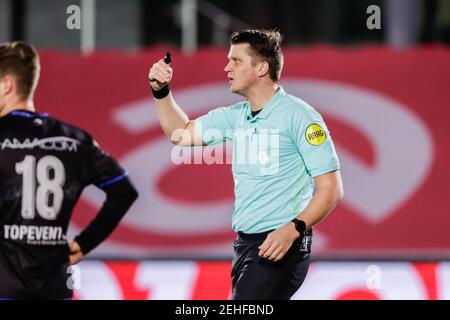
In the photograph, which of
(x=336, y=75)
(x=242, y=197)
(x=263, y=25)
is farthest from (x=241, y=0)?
(x=242, y=197)

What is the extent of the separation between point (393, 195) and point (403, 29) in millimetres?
2130

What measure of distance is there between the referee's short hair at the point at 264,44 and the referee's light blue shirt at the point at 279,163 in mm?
205

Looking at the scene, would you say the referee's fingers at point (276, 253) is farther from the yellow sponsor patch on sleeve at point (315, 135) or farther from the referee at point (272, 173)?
the yellow sponsor patch on sleeve at point (315, 135)

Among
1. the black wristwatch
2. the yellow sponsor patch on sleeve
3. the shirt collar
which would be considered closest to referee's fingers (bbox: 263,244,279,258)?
the black wristwatch

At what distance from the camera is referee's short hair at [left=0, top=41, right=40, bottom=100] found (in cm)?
491

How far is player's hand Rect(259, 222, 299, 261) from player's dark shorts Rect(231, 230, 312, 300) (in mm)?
219

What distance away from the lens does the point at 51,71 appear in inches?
409

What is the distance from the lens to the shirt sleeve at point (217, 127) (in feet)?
18.2

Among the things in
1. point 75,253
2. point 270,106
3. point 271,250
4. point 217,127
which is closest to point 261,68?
point 270,106

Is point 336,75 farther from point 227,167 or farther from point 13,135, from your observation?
point 13,135

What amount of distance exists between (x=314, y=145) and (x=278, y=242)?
514mm

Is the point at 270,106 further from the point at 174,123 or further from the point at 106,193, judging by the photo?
the point at 106,193

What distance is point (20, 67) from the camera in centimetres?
493

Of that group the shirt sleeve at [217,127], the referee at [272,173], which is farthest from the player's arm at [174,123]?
the referee at [272,173]
